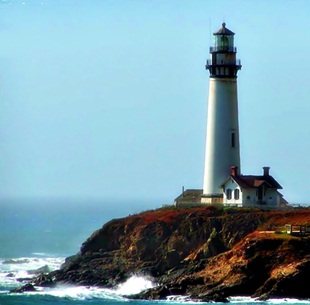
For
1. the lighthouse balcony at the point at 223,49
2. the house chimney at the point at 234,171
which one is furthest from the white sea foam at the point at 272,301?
the lighthouse balcony at the point at 223,49

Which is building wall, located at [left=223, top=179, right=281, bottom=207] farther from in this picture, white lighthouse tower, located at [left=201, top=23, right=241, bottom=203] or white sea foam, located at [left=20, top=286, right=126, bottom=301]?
white sea foam, located at [left=20, top=286, right=126, bottom=301]

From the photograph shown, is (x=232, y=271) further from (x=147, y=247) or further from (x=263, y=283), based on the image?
(x=147, y=247)

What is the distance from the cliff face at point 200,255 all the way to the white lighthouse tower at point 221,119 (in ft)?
11.1

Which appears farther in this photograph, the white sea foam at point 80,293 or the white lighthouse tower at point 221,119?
the white lighthouse tower at point 221,119

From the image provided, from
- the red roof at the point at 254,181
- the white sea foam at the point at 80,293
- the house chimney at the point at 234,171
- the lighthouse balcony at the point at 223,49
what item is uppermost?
the lighthouse balcony at the point at 223,49

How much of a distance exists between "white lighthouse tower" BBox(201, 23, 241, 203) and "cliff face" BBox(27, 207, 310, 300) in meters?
3.39

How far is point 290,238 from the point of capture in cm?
6981

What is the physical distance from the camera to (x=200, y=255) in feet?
238

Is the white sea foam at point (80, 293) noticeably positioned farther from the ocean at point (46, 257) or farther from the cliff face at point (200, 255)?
the cliff face at point (200, 255)

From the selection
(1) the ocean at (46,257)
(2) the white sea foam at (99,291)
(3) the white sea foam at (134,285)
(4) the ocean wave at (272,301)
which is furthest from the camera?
(3) the white sea foam at (134,285)

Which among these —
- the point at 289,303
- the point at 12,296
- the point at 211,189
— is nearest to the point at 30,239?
the point at 211,189

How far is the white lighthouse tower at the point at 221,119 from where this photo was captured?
80750 millimetres

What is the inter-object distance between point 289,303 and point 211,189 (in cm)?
1611

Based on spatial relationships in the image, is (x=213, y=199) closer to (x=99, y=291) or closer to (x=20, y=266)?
(x=99, y=291)
